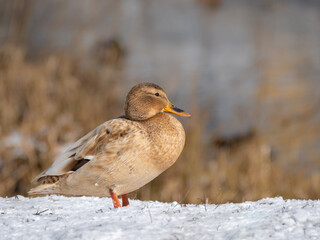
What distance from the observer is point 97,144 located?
2.97m

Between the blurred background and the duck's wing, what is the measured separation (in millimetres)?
2729

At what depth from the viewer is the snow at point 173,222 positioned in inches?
78.4

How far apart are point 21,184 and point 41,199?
315cm

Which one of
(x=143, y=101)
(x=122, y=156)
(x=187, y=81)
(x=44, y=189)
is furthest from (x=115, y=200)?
(x=187, y=81)

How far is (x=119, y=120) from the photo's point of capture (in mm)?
3039

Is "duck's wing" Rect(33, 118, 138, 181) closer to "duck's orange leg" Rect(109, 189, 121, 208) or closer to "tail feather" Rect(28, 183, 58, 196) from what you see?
"tail feather" Rect(28, 183, 58, 196)

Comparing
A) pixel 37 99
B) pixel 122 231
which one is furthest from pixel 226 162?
pixel 122 231

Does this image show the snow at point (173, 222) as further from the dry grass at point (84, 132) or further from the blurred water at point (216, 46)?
the blurred water at point (216, 46)

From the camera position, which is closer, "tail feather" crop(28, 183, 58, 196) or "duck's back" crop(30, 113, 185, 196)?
"duck's back" crop(30, 113, 185, 196)

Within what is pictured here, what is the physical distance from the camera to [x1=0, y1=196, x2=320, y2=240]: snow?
6.54 ft

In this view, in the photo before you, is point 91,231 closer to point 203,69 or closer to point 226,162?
point 226,162

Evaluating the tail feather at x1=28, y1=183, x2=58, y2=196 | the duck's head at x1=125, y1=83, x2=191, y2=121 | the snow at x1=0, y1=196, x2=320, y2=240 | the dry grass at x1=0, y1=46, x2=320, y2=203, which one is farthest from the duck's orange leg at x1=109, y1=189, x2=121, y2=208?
the dry grass at x1=0, y1=46, x2=320, y2=203

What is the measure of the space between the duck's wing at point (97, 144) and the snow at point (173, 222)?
0.36 m

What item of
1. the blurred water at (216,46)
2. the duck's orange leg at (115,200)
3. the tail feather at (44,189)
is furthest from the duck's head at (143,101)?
the blurred water at (216,46)
